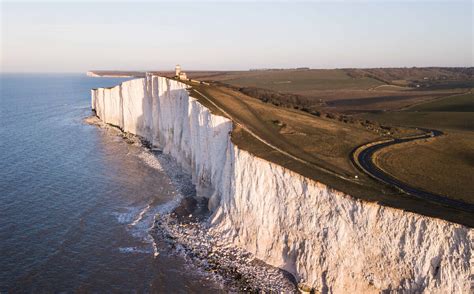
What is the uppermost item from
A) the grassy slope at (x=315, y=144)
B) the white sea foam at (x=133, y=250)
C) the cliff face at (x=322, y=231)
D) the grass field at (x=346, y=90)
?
the grass field at (x=346, y=90)

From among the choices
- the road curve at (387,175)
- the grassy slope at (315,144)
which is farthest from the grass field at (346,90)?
the road curve at (387,175)

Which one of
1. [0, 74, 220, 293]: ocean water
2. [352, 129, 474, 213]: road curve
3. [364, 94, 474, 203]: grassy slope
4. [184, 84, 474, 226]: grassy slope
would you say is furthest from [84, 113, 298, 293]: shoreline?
[364, 94, 474, 203]: grassy slope

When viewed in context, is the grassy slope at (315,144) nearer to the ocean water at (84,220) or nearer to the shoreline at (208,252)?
the shoreline at (208,252)

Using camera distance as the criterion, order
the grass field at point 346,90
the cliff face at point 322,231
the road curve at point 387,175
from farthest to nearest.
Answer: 1. the grass field at point 346,90
2. the road curve at point 387,175
3. the cliff face at point 322,231

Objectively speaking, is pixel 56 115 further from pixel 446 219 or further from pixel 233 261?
pixel 446 219

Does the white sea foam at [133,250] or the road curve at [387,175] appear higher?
the road curve at [387,175]

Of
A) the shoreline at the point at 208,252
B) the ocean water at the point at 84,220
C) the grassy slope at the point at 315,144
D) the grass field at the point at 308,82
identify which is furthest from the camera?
the grass field at the point at 308,82

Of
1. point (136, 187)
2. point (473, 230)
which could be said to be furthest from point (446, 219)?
point (136, 187)
